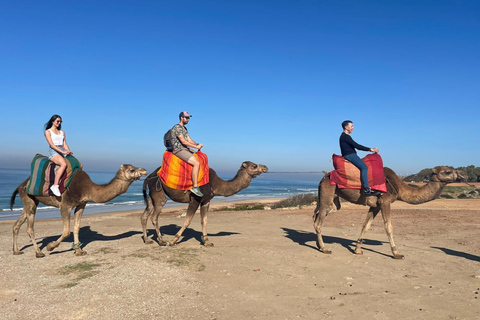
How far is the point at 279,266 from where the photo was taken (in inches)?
297

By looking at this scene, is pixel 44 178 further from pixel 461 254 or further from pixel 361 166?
pixel 461 254

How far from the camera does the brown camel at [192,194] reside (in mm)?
9344

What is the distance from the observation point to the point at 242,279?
261 inches

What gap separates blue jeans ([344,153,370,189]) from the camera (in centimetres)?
858

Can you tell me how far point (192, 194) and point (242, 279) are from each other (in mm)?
3326

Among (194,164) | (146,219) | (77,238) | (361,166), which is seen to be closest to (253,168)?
(194,164)

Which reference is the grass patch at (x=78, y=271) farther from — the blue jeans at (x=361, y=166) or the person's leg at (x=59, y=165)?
the blue jeans at (x=361, y=166)

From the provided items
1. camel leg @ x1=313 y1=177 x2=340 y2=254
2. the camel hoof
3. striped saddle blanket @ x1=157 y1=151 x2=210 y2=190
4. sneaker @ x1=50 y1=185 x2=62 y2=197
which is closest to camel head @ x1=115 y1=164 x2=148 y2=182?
striped saddle blanket @ x1=157 y1=151 x2=210 y2=190

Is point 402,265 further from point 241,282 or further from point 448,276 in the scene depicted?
point 241,282

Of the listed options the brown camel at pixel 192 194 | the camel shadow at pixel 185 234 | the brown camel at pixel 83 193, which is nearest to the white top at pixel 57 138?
the brown camel at pixel 83 193

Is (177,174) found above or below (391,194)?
above

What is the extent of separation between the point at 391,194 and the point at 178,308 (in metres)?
6.31

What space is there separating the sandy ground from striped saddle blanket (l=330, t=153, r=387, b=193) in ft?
5.96

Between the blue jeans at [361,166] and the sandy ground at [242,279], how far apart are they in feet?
6.31
